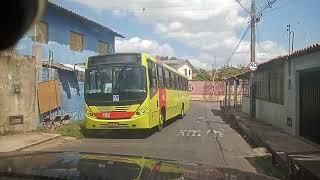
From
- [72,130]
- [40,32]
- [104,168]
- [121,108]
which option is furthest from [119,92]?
[104,168]

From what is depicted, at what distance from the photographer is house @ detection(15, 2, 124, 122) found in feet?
65.4

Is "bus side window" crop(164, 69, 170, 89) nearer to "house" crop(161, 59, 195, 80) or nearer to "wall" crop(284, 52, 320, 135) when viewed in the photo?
"wall" crop(284, 52, 320, 135)

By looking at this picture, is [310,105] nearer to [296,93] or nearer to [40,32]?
[296,93]

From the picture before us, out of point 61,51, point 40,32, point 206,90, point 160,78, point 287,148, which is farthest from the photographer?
point 206,90

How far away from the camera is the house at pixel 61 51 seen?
19922 mm

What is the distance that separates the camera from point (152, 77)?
18.0 metres

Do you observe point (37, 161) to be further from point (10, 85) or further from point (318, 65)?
point (10, 85)

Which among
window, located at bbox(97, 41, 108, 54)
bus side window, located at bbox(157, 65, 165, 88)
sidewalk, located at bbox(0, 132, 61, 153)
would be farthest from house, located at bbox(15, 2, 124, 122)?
bus side window, located at bbox(157, 65, 165, 88)

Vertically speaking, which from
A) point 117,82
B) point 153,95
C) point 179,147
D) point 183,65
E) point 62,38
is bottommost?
point 179,147

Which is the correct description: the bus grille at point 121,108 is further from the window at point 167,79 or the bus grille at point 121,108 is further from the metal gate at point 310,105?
the metal gate at point 310,105

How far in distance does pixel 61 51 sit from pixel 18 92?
7.52 m

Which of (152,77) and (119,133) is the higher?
(152,77)

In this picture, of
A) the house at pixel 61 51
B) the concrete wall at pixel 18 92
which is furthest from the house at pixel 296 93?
→ the concrete wall at pixel 18 92

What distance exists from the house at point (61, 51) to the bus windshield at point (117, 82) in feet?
8.54
